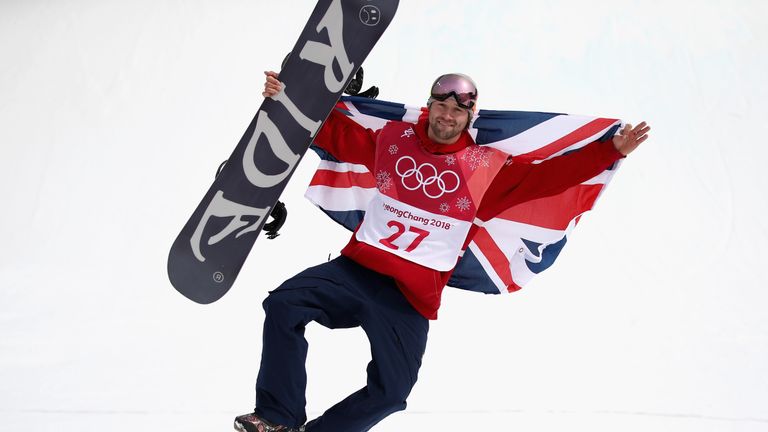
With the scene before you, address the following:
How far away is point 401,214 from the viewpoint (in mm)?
3398

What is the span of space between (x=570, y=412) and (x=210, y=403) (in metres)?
1.78

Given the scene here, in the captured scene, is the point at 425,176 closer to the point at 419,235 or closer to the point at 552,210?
the point at 419,235

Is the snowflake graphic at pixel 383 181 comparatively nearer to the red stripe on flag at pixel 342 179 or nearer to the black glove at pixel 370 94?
the red stripe on flag at pixel 342 179

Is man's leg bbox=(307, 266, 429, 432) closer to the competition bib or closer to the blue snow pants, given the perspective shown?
the blue snow pants

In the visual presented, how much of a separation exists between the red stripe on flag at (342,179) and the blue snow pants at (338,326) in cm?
50

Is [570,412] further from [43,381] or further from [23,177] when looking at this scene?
[23,177]

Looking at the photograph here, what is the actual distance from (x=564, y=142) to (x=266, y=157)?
1.20 m

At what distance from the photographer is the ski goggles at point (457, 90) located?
329cm

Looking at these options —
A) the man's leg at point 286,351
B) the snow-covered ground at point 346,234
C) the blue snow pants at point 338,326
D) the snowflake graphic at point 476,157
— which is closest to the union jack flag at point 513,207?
the snowflake graphic at point 476,157

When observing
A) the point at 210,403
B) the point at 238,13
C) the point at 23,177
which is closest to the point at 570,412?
the point at 210,403

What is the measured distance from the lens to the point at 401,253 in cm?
335

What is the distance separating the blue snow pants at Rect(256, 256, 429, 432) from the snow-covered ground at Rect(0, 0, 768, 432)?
1.05m

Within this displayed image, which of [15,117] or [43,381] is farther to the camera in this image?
[15,117]

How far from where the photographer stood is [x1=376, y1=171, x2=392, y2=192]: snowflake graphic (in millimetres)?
3432
